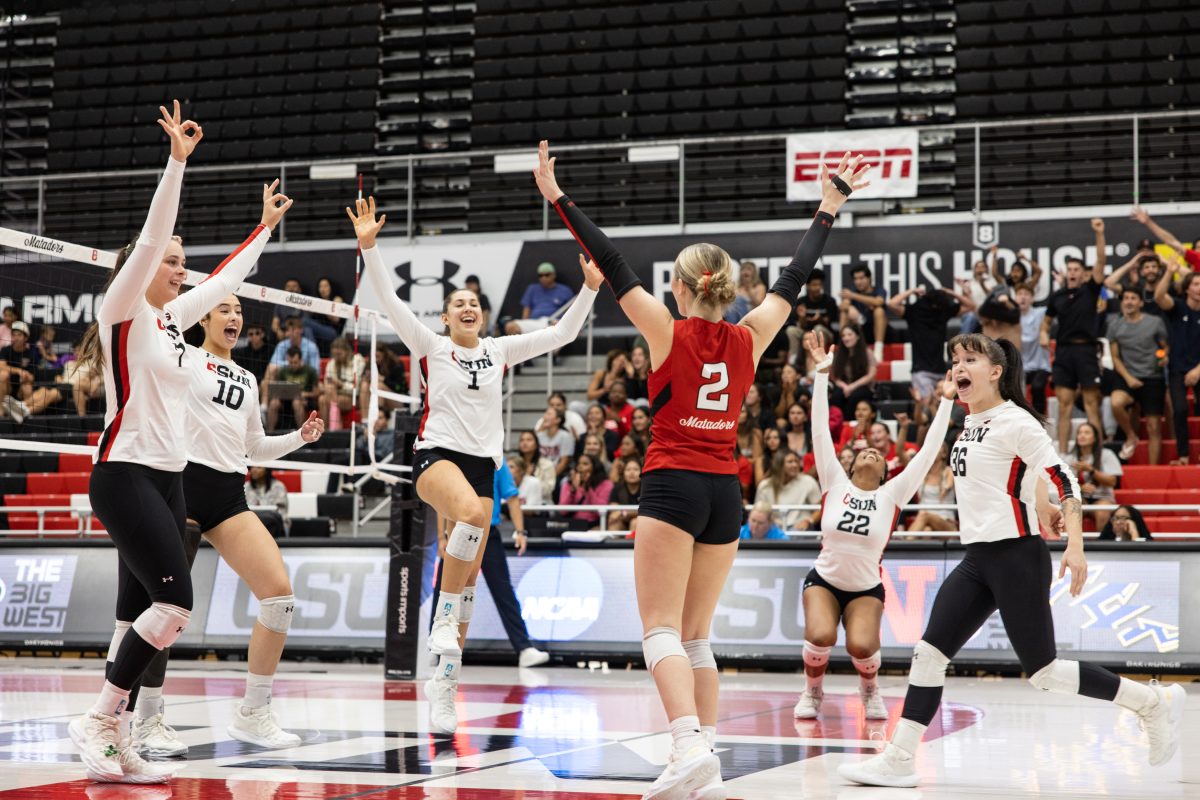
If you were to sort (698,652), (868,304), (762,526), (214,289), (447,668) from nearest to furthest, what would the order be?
(698,652) → (214,289) → (447,668) → (762,526) → (868,304)

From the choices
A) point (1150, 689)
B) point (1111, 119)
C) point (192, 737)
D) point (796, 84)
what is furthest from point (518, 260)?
point (1150, 689)

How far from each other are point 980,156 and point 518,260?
587cm

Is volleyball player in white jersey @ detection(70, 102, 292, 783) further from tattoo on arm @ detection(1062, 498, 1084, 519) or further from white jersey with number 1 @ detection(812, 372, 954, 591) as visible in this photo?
white jersey with number 1 @ detection(812, 372, 954, 591)

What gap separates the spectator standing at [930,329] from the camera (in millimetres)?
14180

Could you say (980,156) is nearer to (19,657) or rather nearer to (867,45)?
(867,45)

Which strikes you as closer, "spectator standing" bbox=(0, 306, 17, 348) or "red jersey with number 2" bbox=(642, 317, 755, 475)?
"red jersey with number 2" bbox=(642, 317, 755, 475)

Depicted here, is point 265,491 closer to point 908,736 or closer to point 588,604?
point 588,604

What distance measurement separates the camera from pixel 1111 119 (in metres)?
15.7

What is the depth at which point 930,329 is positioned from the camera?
14312 mm

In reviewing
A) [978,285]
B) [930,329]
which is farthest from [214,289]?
[978,285]

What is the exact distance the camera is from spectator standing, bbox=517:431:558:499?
44.3ft

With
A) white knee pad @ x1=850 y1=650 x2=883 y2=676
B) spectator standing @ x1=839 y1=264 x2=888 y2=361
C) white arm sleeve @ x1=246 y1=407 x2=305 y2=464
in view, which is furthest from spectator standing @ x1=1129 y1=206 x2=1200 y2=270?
white arm sleeve @ x1=246 y1=407 x2=305 y2=464

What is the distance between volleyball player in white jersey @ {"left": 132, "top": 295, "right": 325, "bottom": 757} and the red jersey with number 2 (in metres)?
2.15

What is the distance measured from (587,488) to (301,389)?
294cm
